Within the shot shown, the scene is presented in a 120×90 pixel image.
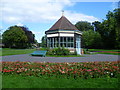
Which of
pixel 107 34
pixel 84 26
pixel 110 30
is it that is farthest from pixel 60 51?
pixel 84 26

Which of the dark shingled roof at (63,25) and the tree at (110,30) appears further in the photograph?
the tree at (110,30)

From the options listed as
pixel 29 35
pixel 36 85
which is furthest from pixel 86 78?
pixel 29 35

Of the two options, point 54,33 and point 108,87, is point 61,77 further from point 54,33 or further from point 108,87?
point 54,33

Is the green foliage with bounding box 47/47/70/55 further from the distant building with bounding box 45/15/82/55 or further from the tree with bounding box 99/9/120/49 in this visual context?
the tree with bounding box 99/9/120/49

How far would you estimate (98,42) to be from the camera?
5962cm

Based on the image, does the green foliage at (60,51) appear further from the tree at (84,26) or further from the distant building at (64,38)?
the tree at (84,26)

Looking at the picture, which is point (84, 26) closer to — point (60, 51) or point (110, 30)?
point (110, 30)

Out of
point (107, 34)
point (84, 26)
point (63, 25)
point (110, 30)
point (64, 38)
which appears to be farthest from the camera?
point (84, 26)

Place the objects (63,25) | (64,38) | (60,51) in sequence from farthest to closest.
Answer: (63,25)
(64,38)
(60,51)

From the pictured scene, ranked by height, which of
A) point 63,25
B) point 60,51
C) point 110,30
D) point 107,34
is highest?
point 110,30

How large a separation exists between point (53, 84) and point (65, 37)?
2055 centimetres

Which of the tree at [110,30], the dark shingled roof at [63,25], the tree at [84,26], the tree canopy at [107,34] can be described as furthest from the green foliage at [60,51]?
the tree at [84,26]

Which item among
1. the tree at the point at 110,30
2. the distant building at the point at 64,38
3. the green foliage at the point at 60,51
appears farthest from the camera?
the tree at the point at 110,30

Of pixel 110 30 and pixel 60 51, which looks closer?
pixel 60 51
